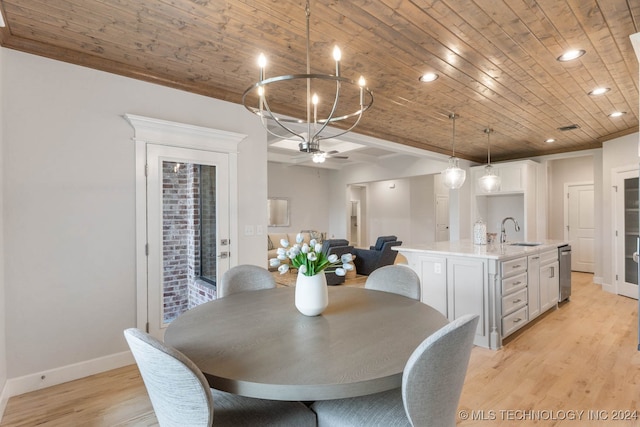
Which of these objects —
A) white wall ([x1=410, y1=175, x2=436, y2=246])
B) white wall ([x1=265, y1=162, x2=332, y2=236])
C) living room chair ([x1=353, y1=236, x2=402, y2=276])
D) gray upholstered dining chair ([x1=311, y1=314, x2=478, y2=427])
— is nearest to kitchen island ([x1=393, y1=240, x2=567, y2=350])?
gray upholstered dining chair ([x1=311, y1=314, x2=478, y2=427])

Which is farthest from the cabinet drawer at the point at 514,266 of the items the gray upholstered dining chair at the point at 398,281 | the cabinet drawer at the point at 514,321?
the gray upholstered dining chair at the point at 398,281

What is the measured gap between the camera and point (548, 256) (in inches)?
159

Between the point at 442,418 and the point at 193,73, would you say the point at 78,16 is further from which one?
the point at 442,418

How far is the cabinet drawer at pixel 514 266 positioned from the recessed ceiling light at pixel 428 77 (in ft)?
6.18

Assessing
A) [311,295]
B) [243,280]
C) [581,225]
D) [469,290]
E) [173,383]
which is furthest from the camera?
[581,225]

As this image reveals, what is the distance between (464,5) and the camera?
1880 mm

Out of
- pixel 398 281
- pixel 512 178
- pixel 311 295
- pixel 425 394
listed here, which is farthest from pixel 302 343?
pixel 512 178

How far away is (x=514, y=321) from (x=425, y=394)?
287 cm

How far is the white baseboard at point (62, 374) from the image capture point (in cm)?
222

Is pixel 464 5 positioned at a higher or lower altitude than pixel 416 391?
higher

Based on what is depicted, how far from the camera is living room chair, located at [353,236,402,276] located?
6.35m

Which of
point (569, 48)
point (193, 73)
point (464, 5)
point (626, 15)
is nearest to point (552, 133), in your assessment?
point (569, 48)

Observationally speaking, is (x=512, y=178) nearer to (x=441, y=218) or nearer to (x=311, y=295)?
(x=441, y=218)

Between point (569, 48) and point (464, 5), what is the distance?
1.13 metres
